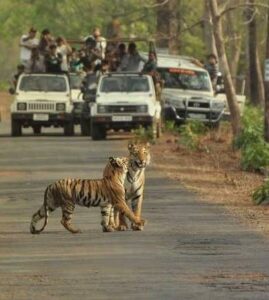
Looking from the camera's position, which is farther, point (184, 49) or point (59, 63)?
point (184, 49)

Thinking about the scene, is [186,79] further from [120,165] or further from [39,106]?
[120,165]

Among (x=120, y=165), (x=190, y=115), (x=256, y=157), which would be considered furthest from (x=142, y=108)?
(x=120, y=165)

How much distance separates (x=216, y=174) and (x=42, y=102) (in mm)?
15467

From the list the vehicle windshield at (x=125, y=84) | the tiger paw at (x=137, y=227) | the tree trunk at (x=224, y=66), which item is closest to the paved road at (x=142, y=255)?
the tiger paw at (x=137, y=227)

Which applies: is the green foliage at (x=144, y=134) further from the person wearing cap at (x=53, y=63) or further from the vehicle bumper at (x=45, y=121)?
the person wearing cap at (x=53, y=63)

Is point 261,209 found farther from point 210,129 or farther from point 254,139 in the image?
point 210,129

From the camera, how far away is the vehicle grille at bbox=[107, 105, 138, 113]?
126 ft

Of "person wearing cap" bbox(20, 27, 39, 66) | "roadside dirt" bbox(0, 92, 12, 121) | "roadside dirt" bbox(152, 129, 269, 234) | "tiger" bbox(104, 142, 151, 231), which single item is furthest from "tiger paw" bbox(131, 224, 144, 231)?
"roadside dirt" bbox(0, 92, 12, 121)

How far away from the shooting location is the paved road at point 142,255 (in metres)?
11.4

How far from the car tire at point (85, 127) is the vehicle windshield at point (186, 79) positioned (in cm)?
284

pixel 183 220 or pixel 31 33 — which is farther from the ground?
pixel 31 33

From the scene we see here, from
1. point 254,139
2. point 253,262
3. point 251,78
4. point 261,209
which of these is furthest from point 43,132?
point 253,262

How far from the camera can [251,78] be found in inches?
2122

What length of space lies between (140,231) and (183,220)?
63.2 inches
